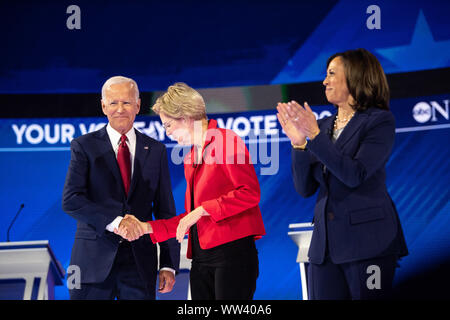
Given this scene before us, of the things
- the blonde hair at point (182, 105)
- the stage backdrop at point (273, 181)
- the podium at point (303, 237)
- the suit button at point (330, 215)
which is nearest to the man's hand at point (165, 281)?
the blonde hair at point (182, 105)

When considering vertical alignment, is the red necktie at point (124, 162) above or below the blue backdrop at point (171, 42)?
below

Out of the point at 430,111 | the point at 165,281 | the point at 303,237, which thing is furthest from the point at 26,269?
the point at 430,111

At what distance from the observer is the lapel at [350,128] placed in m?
2.19

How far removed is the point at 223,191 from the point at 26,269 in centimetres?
220

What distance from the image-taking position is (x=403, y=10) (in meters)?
5.36

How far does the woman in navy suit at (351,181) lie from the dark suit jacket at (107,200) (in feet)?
2.54

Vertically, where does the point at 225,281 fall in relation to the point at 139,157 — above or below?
below

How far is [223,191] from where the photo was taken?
2.47 m

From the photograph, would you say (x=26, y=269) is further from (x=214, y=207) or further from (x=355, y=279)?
(x=355, y=279)

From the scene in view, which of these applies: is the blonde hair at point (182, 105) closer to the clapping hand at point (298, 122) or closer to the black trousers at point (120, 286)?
the clapping hand at point (298, 122)

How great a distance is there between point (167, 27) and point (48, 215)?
214cm
